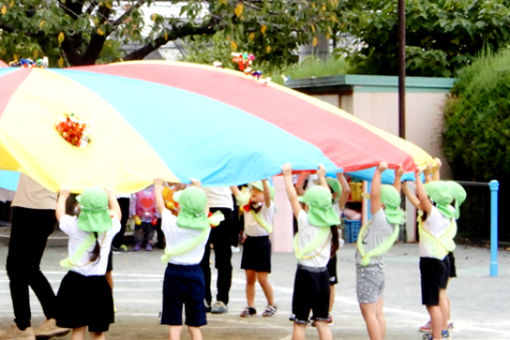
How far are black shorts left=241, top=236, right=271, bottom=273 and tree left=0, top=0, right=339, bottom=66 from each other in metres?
5.40

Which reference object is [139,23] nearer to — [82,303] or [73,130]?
[73,130]

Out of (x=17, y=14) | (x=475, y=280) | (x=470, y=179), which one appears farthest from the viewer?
(x=470, y=179)

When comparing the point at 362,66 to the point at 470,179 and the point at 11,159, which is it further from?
the point at 11,159

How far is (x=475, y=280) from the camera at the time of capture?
494 inches

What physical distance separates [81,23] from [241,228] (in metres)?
4.53

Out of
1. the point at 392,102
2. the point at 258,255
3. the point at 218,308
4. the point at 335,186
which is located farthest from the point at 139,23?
the point at 335,186

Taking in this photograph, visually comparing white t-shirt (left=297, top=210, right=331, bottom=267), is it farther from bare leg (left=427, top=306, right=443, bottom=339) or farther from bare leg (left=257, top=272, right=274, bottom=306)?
bare leg (left=257, top=272, right=274, bottom=306)

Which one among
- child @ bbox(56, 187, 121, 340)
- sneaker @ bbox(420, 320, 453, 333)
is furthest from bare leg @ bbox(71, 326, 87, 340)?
sneaker @ bbox(420, 320, 453, 333)

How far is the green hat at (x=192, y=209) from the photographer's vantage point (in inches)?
289

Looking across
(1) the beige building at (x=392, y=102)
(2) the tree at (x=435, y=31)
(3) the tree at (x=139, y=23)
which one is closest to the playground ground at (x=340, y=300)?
(1) the beige building at (x=392, y=102)

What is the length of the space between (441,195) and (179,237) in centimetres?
225

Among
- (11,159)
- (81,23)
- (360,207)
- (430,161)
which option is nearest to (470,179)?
(360,207)

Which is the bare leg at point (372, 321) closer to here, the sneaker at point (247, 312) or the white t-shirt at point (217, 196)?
the sneaker at point (247, 312)

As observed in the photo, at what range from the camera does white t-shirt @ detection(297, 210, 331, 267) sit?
25.4 ft
